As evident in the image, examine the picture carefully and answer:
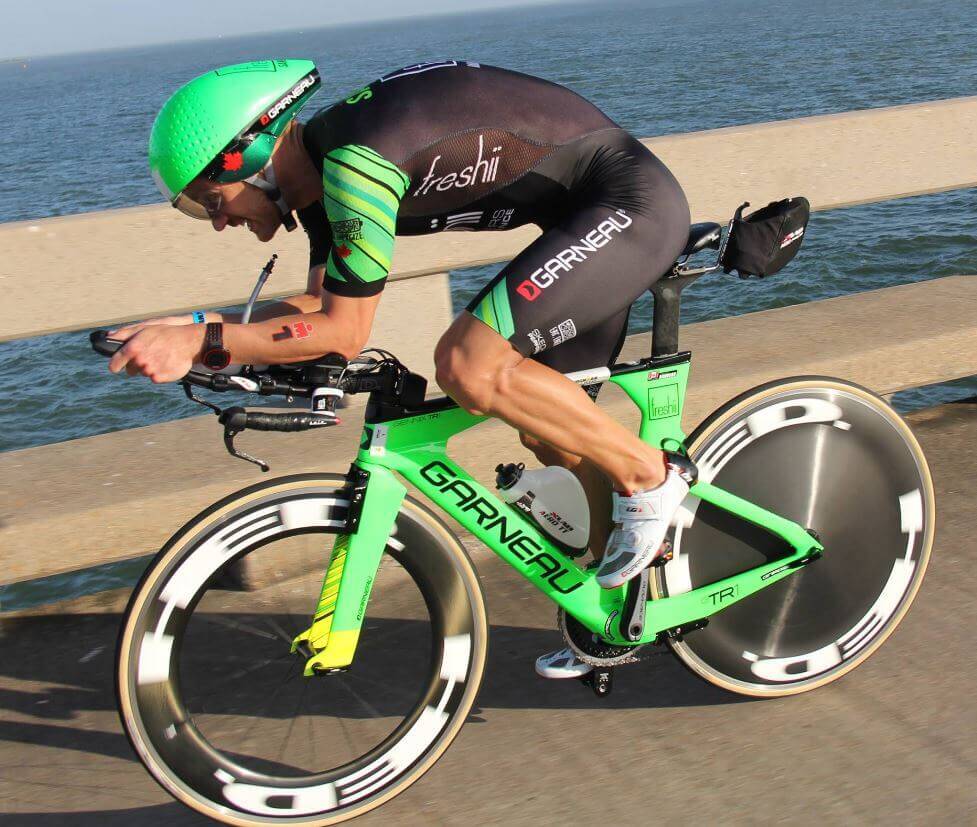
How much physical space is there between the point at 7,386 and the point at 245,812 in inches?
350

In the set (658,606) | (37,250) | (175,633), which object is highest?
(37,250)

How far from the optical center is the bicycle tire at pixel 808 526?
10.8 ft

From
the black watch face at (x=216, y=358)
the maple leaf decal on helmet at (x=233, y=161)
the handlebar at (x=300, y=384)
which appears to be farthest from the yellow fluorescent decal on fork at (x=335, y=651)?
the maple leaf decal on helmet at (x=233, y=161)

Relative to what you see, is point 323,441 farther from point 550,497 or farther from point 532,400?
point 532,400

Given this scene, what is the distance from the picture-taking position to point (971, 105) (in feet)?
16.2

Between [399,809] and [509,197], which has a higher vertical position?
[509,197]

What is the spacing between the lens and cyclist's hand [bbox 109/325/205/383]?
2451 mm

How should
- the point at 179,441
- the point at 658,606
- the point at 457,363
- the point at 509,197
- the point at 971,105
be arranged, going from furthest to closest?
the point at 971,105 → the point at 179,441 → the point at 658,606 → the point at 509,197 → the point at 457,363

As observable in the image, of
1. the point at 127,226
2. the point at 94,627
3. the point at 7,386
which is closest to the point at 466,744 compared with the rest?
the point at 94,627

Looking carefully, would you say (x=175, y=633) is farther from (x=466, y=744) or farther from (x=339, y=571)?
(x=466, y=744)

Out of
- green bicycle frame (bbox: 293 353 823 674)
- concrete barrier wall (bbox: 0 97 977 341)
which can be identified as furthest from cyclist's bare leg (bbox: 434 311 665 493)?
concrete barrier wall (bbox: 0 97 977 341)

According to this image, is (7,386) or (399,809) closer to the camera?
(399,809)

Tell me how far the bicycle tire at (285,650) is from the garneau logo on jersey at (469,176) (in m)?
0.74

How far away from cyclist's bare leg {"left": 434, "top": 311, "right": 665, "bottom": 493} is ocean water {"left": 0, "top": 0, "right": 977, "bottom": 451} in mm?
5355
